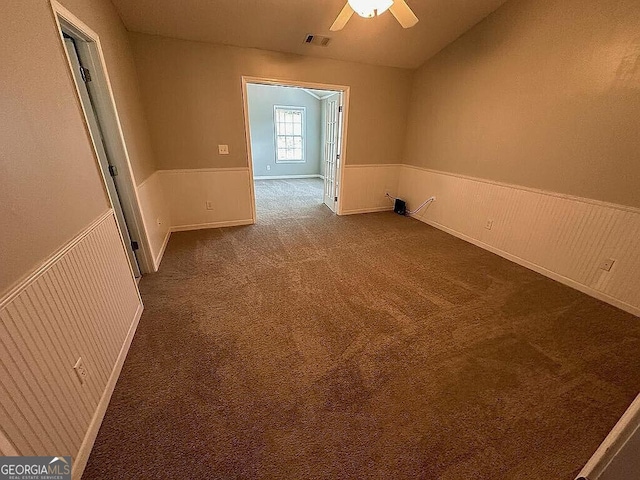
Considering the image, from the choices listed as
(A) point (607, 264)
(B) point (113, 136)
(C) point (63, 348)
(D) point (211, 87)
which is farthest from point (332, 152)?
(C) point (63, 348)

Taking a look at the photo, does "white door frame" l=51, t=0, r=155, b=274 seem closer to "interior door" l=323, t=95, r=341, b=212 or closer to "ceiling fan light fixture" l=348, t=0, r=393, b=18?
"ceiling fan light fixture" l=348, t=0, r=393, b=18

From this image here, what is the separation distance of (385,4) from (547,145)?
6.89 ft

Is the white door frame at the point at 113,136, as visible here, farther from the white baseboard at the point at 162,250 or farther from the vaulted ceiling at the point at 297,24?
the vaulted ceiling at the point at 297,24

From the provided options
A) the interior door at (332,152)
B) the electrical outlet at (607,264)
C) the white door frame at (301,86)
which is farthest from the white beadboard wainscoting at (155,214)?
the electrical outlet at (607,264)

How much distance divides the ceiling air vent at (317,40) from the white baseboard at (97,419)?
3593 mm

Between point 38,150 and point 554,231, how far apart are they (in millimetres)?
3935

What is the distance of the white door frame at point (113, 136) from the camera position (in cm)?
157

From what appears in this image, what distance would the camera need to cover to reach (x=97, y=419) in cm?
127

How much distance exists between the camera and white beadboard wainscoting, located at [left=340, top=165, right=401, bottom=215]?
447 cm

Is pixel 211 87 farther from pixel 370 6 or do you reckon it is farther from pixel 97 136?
pixel 370 6

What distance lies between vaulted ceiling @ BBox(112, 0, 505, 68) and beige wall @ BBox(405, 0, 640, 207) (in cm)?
35

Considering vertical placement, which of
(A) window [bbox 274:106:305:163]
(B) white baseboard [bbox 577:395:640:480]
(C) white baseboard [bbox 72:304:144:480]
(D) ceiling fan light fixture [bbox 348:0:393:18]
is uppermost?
(D) ceiling fan light fixture [bbox 348:0:393:18]

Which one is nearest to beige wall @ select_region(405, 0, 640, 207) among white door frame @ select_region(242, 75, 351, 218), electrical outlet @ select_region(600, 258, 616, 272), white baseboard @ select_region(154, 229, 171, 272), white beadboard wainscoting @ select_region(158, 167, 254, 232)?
electrical outlet @ select_region(600, 258, 616, 272)

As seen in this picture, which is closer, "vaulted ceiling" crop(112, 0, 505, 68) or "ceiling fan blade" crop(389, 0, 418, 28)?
"ceiling fan blade" crop(389, 0, 418, 28)
